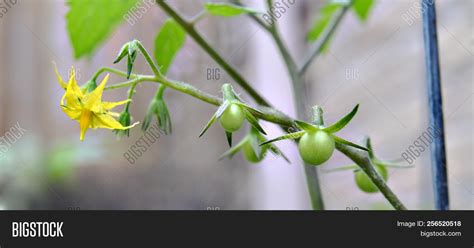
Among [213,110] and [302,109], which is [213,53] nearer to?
[302,109]

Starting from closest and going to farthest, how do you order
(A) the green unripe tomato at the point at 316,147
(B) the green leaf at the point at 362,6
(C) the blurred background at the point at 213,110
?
(A) the green unripe tomato at the point at 316,147 → (B) the green leaf at the point at 362,6 → (C) the blurred background at the point at 213,110

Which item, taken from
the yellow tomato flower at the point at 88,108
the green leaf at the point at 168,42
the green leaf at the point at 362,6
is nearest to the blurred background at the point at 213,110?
the green leaf at the point at 362,6

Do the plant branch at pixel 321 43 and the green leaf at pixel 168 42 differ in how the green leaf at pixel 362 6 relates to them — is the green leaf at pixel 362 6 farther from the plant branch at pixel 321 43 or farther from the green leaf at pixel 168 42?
the green leaf at pixel 168 42

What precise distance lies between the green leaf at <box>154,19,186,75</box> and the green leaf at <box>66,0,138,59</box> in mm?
42

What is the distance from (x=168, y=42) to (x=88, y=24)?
0.26 ft

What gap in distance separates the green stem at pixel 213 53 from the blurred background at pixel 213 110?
1.43ft

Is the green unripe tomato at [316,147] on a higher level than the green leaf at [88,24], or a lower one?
lower

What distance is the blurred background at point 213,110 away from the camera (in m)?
1.02

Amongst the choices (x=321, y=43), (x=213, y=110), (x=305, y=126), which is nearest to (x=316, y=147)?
(x=305, y=126)

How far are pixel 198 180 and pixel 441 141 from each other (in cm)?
150

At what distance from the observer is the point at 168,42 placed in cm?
49

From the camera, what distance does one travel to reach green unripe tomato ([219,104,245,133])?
1.02ft

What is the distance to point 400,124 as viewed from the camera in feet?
4.04
